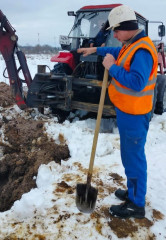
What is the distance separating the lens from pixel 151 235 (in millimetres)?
2404

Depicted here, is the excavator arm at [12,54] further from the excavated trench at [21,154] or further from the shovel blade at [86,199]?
the shovel blade at [86,199]

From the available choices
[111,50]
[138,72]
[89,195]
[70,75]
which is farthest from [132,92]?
[70,75]

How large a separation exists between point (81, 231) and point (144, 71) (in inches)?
65.2

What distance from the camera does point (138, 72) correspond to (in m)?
2.08

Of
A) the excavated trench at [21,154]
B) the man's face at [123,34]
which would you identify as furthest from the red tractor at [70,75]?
the man's face at [123,34]

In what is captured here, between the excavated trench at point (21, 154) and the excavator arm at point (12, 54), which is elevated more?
the excavator arm at point (12, 54)

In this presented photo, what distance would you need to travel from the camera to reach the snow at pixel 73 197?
2.38 metres

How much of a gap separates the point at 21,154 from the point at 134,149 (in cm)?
241

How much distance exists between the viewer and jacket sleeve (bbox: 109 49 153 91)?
2086 mm

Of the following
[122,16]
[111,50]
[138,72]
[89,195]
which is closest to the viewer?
[138,72]

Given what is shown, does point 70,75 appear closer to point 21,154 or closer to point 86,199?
point 21,154

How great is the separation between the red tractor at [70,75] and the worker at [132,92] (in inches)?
93.5

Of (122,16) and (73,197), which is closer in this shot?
(122,16)

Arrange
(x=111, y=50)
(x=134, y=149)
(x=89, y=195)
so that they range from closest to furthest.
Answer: (x=134, y=149) → (x=89, y=195) → (x=111, y=50)
